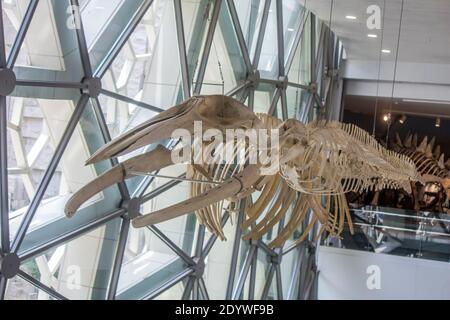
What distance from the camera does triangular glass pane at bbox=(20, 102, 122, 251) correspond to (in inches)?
416

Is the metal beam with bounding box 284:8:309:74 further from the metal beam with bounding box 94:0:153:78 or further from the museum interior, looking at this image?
the metal beam with bounding box 94:0:153:78

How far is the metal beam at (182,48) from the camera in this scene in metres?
12.1

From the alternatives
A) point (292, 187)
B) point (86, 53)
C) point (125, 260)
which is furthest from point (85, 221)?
point (292, 187)

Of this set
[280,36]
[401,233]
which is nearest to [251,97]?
[280,36]

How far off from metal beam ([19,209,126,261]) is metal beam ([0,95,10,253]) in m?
0.42

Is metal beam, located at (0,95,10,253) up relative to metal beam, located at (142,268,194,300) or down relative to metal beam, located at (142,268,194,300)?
up

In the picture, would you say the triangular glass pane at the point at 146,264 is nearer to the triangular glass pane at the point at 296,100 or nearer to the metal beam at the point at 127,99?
the metal beam at the point at 127,99

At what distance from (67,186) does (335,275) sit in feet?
30.8

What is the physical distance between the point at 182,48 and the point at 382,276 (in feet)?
25.6

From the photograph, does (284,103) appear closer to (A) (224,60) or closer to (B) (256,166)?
(A) (224,60)

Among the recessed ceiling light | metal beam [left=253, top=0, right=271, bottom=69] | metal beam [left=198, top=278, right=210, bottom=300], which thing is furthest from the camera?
the recessed ceiling light

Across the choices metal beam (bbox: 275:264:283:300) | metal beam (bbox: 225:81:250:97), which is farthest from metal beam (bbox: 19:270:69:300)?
metal beam (bbox: 275:264:283:300)

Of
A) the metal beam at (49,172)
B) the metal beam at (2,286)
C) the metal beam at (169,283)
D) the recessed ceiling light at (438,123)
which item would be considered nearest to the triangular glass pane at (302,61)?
the recessed ceiling light at (438,123)
